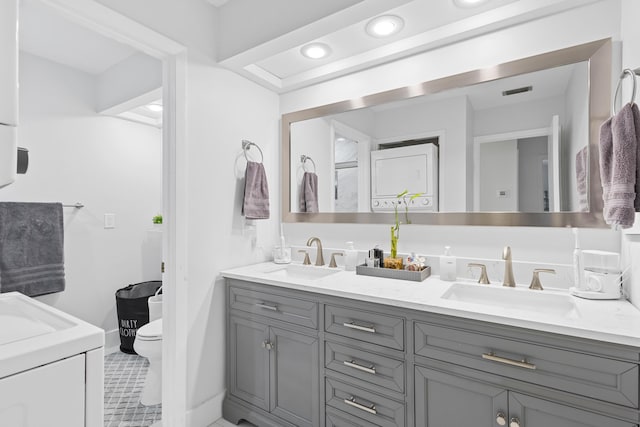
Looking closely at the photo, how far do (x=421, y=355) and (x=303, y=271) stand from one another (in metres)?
1.06

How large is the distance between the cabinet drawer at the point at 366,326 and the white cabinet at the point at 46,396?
0.97 m

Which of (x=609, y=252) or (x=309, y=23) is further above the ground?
(x=309, y=23)

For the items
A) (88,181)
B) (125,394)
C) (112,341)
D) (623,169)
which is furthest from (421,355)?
(88,181)

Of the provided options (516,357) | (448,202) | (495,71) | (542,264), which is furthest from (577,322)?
(495,71)

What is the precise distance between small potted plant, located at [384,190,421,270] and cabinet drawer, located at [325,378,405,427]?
70 cm

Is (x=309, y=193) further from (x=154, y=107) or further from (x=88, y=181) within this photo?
(x=88, y=181)

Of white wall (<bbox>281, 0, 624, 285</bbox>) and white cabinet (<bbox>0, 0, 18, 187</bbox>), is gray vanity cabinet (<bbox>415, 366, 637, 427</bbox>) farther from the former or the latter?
white cabinet (<bbox>0, 0, 18, 187</bbox>)

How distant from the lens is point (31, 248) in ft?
7.61

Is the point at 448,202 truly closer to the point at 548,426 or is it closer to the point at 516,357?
the point at 516,357

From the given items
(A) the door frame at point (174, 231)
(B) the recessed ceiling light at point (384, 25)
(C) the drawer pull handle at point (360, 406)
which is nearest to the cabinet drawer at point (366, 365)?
(C) the drawer pull handle at point (360, 406)

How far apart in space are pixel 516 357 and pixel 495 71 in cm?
138

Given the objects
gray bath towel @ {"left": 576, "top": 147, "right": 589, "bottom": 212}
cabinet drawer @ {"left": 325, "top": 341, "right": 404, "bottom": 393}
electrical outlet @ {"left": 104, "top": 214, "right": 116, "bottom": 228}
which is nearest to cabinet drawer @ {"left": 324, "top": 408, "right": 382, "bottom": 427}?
cabinet drawer @ {"left": 325, "top": 341, "right": 404, "bottom": 393}

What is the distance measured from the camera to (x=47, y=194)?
101 inches

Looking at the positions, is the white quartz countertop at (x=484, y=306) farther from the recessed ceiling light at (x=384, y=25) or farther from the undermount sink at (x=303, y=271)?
the recessed ceiling light at (x=384, y=25)
